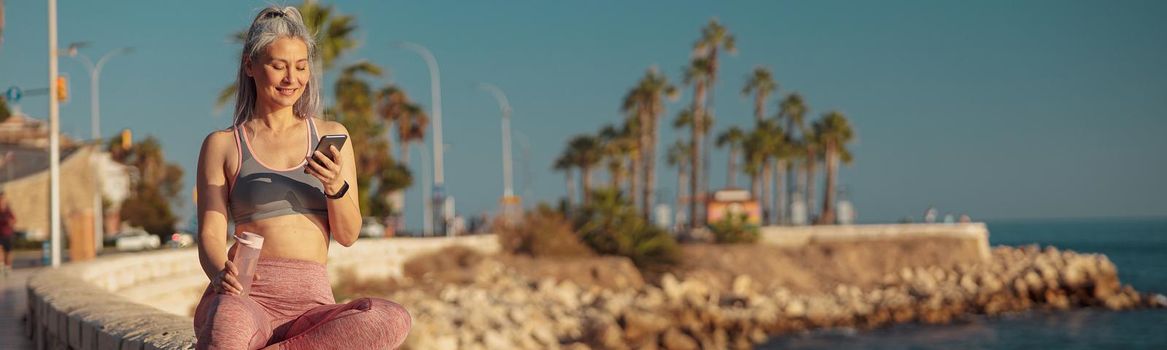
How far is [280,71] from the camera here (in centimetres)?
375

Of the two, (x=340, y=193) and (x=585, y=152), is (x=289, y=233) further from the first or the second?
(x=585, y=152)

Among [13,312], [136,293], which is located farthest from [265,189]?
[136,293]

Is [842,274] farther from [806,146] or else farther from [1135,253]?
[1135,253]

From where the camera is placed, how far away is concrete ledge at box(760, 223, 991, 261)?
187 ft

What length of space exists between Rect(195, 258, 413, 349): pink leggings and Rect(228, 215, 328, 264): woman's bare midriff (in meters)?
0.02

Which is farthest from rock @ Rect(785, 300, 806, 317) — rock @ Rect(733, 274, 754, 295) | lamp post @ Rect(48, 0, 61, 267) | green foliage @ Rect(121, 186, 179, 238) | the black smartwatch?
the black smartwatch

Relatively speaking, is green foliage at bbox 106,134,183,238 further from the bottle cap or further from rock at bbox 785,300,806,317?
the bottle cap

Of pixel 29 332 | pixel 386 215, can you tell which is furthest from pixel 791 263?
pixel 29 332

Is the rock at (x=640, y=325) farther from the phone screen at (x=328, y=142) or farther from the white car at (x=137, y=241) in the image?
the phone screen at (x=328, y=142)

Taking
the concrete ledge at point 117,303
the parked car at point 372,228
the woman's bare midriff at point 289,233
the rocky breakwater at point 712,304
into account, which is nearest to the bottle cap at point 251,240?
the woman's bare midriff at point 289,233

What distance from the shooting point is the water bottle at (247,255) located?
3500 mm

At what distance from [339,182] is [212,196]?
0.41 meters

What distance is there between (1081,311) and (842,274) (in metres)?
9.36

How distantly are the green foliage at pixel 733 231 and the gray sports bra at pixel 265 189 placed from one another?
49395mm
